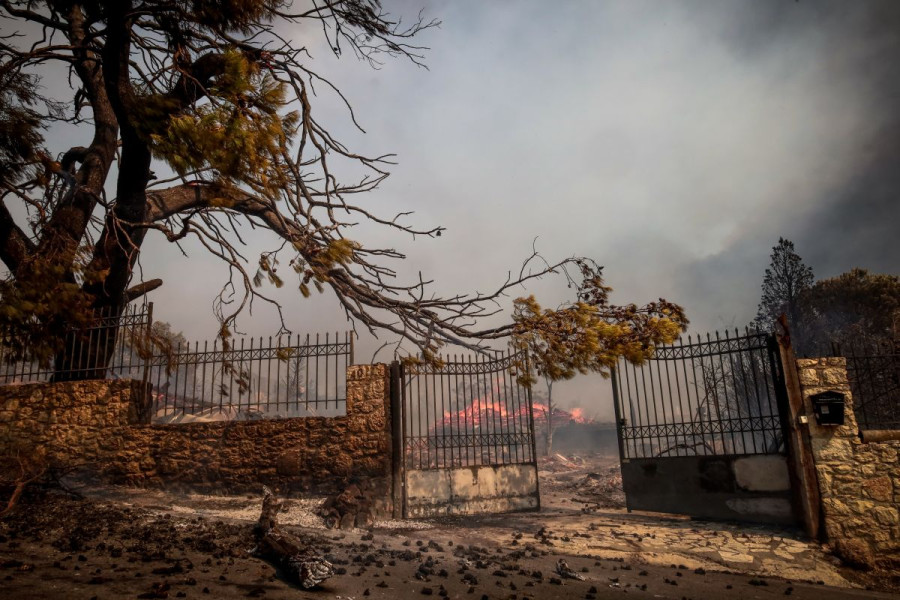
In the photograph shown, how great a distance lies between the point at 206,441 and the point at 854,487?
10.9m

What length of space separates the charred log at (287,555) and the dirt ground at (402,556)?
116 mm

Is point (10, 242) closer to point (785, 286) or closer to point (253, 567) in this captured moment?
point (253, 567)

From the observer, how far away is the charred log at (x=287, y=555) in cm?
475

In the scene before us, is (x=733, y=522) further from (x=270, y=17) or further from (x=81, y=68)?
(x=81, y=68)

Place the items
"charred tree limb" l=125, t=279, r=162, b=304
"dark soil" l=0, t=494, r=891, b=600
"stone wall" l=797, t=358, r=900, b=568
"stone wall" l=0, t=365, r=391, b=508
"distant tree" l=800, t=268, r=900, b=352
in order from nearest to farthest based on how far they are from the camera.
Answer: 1. "dark soil" l=0, t=494, r=891, b=600
2. "stone wall" l=797, t=358, r=900, b=568
3. "stone wall" l=0, t=365, r=391, b=508
4. "charred tree limb" l=125, t=279, r=162, b=304
5. "distant tree" l=800, t=268, r=900, b=352

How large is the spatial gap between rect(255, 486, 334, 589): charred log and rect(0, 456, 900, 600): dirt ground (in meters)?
0.12

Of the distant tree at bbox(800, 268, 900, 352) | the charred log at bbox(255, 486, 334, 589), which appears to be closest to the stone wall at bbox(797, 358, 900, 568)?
the charred log at bbox(255, 486, 334, 589)

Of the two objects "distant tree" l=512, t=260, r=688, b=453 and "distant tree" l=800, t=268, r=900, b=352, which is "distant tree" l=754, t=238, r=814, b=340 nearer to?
"distant tree" l=800, t=268, r=900, b=352

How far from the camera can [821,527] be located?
304 inches

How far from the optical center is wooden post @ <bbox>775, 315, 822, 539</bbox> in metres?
7.79

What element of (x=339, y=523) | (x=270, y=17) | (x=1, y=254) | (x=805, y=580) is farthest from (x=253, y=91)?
(x=805, y=580)

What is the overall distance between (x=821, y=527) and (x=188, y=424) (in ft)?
35.8

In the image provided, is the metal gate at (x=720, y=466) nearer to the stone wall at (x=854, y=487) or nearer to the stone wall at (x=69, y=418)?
the stone wall at (x=854, y=487)

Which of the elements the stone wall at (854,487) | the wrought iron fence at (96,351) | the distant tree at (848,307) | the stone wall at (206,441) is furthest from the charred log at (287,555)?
the distant tree at (848,307)
